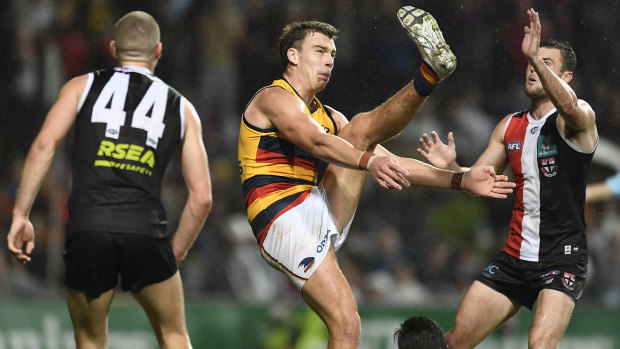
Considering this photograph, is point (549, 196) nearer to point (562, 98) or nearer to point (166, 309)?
point (562, 98)

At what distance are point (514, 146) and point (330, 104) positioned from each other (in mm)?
2317

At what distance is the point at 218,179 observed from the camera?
833cm

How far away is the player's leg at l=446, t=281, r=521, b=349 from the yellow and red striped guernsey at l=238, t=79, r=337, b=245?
3.98 feet

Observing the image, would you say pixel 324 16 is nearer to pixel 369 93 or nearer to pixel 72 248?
pixel 369 93

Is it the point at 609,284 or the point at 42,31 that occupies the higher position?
the point at 42,31

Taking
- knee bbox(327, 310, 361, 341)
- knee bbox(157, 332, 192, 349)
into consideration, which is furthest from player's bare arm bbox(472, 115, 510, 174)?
knee bbox(157, 332, 192, 349)

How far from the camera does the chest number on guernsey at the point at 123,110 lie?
4555 millimetres

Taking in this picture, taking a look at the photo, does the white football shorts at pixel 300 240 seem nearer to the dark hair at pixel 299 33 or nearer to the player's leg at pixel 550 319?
the dark hair at pixel 299 33

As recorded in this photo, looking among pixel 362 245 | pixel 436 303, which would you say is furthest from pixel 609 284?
pixel 362 245

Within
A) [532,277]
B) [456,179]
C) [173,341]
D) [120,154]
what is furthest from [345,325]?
[120,154]

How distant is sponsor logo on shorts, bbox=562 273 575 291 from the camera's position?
503 cm

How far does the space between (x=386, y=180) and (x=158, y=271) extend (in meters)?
1.30

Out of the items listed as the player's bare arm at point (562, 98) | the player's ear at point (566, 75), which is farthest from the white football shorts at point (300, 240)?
the player's ear at point (566, 75)

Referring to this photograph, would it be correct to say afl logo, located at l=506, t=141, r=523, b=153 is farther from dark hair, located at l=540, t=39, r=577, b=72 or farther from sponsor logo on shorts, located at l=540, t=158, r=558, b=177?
dark hair, located at l=540, t=39, r=577, b=72
